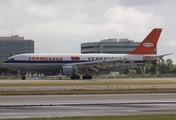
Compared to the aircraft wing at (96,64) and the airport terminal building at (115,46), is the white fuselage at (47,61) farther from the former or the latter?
the airport terminal building at (115,46)

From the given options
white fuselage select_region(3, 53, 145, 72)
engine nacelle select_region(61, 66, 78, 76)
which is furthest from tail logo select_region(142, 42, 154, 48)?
engine nacelle select_region(61, 66, 78, 76)

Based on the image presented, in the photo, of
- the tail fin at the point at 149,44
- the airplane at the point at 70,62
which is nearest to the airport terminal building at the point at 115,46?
the tail fin at the point at 149,44

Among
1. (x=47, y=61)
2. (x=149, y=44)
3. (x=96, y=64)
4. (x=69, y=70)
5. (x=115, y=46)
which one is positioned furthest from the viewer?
(x=115, y=46)

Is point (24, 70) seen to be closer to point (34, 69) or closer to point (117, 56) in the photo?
point (34, 69)

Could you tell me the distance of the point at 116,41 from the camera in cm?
17400

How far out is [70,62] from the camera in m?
63.1

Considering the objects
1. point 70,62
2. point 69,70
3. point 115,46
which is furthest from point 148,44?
point 115,46

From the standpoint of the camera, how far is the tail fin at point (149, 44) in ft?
222

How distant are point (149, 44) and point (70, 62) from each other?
635 inches

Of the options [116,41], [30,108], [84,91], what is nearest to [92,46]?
[116,41]

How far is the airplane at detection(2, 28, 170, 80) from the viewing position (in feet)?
201

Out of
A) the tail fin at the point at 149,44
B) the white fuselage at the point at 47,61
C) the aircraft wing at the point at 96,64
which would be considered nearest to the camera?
the white fuselage at the point at 47,61

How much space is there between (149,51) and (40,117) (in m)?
51.8

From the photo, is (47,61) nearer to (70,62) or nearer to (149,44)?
(70,62)
